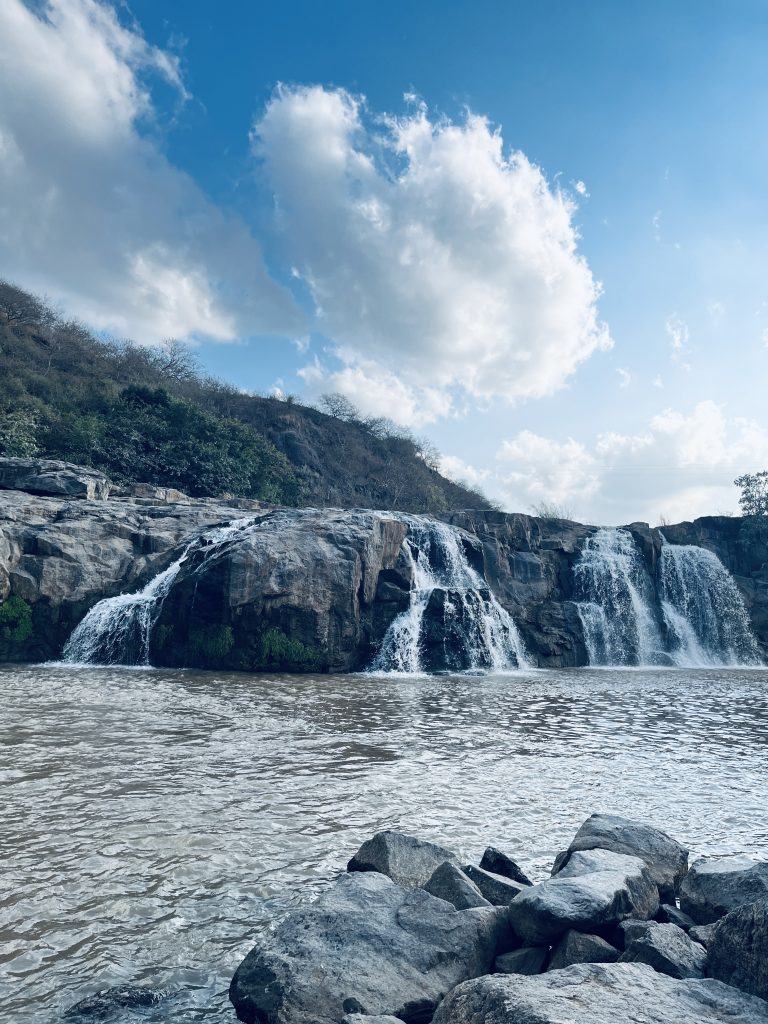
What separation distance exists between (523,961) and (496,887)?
684mm

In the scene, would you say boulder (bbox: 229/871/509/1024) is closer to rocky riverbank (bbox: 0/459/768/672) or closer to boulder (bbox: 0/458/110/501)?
rocky riverbank (bbox: 0/459/768/672)

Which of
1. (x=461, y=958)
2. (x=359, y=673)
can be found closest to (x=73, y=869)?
(x=461, y=958)

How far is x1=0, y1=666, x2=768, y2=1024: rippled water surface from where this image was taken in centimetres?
372

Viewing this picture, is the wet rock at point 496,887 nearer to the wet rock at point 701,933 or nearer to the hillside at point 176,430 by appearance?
the wet rock at point 701,933

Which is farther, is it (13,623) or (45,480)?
(45,480)

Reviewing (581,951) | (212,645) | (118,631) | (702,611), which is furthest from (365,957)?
(702,611)

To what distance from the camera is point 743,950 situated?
3074 millimetres

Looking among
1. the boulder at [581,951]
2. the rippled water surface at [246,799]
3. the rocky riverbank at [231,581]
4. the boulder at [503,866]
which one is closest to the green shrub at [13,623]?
the rocky riverbank at [231,581]

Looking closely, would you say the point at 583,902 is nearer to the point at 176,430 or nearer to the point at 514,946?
the point at 514,946

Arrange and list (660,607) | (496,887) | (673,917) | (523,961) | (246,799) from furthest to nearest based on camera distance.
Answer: (660,607) < (246,799) < (496,887) < (673,917) < (523,961)

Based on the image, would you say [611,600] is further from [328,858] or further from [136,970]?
[136,970]

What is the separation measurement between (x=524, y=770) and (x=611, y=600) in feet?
73.1

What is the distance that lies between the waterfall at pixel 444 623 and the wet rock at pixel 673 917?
52.0 feet

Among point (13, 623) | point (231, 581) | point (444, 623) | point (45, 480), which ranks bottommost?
point (444, 623)
